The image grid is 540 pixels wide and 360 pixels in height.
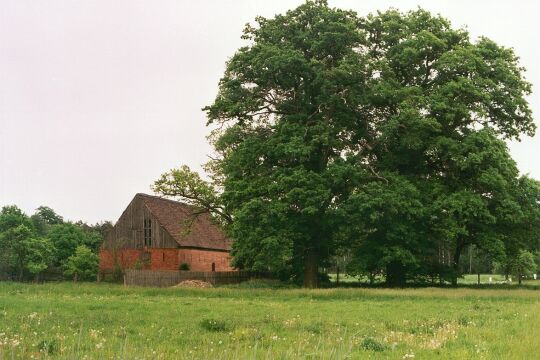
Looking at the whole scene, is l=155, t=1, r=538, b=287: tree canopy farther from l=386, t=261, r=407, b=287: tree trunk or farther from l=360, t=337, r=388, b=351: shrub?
l=360, t=337, r=388, b=351: shrub

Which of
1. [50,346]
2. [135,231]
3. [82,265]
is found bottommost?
[82,265]

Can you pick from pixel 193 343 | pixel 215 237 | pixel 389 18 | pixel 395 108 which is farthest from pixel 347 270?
pixel 215 237

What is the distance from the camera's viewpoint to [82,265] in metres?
59.5

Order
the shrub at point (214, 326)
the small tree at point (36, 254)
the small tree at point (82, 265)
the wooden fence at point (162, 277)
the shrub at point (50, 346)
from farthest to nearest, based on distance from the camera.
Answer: the small tree at point (82, 265)
the small tree at point (36, 254)
the wooden fence at point (162, 277)
the shrub at point (214, 326)
the shrub at point (50, 346)

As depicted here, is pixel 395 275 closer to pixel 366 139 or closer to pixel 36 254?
pixel 366 139

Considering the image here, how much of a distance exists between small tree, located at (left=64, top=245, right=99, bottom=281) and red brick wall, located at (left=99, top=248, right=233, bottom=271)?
154cm

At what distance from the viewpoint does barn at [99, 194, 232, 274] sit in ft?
202

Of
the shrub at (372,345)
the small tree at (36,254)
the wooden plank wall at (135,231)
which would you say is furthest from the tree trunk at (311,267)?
the small tree at (36,254)

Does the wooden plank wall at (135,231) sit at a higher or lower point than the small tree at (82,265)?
higher

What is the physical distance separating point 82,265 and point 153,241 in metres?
7.40

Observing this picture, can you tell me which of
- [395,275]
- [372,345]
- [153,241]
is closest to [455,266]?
[395,275]

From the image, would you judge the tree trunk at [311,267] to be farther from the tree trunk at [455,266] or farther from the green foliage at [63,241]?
the green foliage at [63,241]

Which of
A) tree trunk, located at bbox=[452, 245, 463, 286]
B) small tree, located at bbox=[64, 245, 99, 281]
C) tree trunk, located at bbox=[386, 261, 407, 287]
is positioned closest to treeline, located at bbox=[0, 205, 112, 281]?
small tree, located at bbox=[64, 245, 99, 281]

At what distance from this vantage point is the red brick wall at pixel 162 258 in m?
61.3
